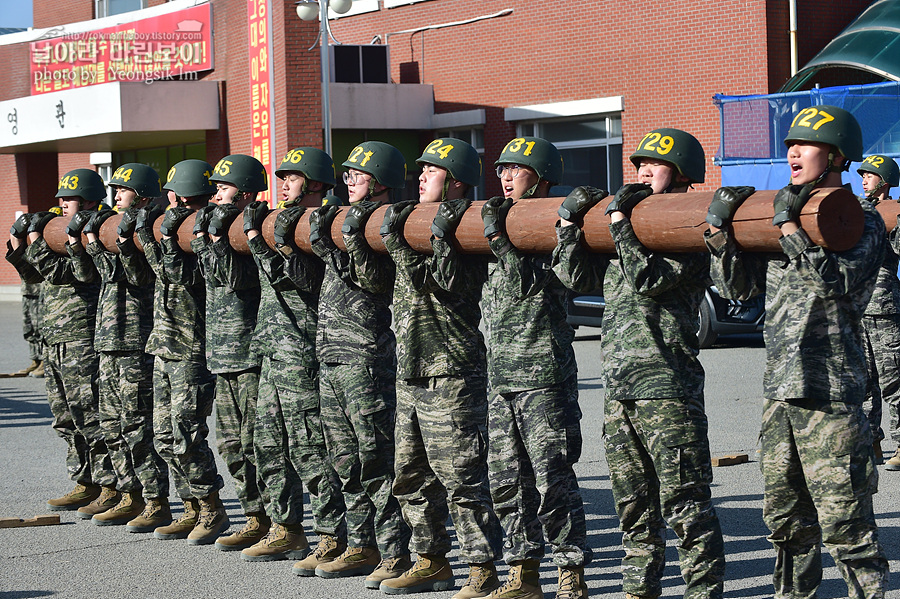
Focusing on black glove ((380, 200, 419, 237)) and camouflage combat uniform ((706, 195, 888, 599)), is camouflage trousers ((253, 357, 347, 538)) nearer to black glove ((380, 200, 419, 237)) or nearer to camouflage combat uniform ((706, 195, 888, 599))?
black glove ((380, 200, 419, 237))

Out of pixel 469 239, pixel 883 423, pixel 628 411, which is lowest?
pixel 883 423

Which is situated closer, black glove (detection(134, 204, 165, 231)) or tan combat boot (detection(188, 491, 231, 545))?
tan combat boot (detection(188, 491, 231, 545))

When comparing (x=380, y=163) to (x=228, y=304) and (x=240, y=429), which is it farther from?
(x=240, y=429)

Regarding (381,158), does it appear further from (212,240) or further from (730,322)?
(730,322)

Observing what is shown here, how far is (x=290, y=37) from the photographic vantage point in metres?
23.9

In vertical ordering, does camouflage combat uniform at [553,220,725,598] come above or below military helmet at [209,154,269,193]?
below

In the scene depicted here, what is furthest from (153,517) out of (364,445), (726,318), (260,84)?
(260,84)

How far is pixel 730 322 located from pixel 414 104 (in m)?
16.1

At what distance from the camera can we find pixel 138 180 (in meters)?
8.34

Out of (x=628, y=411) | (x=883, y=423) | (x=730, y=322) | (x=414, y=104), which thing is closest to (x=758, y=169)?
(x=730, y=322)

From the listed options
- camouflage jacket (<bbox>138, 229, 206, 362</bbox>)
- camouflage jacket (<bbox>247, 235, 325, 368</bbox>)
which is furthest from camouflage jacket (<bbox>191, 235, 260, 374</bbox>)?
camouflage jacket (<bbox>138, 229, 206, 362</bbox>)

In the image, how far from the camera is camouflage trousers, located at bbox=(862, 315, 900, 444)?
9.09 meters

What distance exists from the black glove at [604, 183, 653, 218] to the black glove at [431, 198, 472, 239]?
0.93 m

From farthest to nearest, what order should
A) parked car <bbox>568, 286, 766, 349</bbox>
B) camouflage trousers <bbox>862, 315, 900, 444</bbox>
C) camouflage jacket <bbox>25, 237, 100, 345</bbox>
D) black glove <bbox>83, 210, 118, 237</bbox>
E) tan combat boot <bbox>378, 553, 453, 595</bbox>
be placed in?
parked car <bbox>568, 286, 766, 349</bbox>
camouflage trousers <bbox>862, 315, 900, 444</bbox>
camouflage jacket <bbox>25, 237, 100, 345</bbox>
black glove <bbox>83, 210, 118, 237</bbox>
tan combat boot <bbox>378, 553, 453, 595</bbox>
